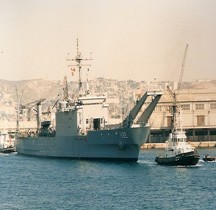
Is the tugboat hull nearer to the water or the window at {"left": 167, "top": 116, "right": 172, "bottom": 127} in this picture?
the water

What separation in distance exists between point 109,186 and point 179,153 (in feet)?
48.7

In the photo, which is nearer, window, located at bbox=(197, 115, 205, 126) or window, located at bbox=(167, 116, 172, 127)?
window, located at bbox=(197, 115, 205, 126)

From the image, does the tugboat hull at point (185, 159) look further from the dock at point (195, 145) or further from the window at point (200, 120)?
the window at point (200, 120)

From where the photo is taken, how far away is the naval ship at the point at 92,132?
72.9 meters

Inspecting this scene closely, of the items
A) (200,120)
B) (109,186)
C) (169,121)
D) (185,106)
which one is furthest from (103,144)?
(185,106)

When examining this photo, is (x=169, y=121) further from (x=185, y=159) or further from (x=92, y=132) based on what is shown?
(x=185, y=159)

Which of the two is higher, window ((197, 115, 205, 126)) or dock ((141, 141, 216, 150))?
window ((197, 115, 205, 126))

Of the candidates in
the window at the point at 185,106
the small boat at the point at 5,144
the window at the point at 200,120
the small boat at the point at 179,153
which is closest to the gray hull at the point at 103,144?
the small boat at the point at 179,153

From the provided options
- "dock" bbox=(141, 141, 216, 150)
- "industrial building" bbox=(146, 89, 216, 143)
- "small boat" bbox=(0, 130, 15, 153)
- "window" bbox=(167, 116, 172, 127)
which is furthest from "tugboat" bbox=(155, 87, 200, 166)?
"window" bbox=(167, 116, 172, 127)

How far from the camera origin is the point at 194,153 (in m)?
65.9

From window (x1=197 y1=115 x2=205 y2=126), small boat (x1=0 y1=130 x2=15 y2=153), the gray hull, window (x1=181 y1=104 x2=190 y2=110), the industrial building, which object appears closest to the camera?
the gray hull

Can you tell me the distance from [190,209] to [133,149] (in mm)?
30997

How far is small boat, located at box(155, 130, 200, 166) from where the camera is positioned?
215ft

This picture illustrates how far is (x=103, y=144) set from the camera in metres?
75.6
